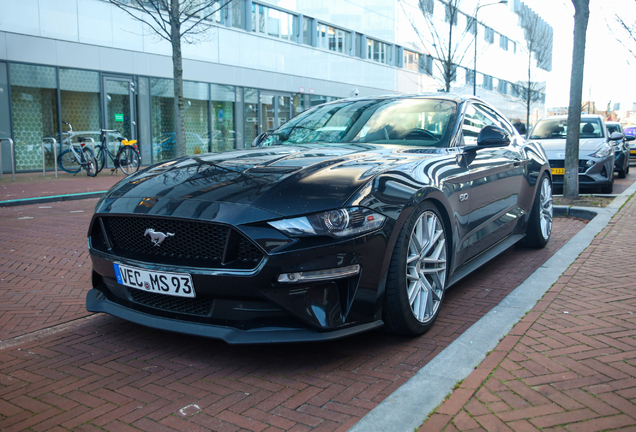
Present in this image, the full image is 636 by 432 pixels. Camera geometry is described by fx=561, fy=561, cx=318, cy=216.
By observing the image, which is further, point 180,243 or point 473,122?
point 473,122

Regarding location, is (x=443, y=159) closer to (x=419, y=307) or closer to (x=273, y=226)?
(x=419, y=307)

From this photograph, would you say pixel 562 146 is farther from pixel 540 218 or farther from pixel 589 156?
pixel 540 218

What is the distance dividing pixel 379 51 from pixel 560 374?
100 ft

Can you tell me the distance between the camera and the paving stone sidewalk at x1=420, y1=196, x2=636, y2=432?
2252mm

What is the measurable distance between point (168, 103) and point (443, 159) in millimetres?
16755

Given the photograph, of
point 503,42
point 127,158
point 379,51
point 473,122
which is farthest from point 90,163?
point 503,42

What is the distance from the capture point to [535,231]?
556 centimetres

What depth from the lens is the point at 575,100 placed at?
964cm

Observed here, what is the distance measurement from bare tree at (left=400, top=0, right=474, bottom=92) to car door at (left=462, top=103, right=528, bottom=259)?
58.2ft

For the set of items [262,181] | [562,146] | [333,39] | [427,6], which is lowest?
[262,181]

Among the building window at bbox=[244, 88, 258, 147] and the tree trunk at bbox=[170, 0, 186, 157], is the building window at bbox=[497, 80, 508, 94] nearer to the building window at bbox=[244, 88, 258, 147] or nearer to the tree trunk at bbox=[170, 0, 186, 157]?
the building window at bbox=[244, 88, 258, 147]

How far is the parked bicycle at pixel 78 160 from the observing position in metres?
15.0

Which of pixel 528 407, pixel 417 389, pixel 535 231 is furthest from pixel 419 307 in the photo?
pixel 535 231

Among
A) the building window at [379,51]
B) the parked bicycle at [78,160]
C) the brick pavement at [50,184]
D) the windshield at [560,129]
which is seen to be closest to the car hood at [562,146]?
the windshield at [560,129]
